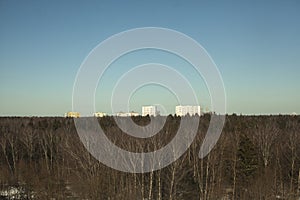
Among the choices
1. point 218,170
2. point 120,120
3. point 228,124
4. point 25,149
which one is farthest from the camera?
point 228,124

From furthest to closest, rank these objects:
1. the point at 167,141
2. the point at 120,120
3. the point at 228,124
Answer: the point at 228,124, the point at 120,120, the point at 167,141

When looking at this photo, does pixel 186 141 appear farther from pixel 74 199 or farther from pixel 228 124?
pixel 228 124

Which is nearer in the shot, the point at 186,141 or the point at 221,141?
the point at 186,141

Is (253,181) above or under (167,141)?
under

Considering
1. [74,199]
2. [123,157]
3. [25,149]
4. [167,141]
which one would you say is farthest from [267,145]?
[25,149]

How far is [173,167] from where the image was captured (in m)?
20.5

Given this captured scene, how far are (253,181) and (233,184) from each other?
143cm

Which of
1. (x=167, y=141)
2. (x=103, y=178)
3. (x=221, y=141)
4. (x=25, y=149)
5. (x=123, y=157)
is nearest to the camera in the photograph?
(x=103, y=178)

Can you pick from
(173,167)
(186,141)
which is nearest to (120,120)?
(186,141)

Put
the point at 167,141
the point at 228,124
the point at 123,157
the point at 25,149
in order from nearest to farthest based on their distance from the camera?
1. the point at 123,157
2. the point at 167,141
3. the point at 25,149
4. the point at 228,124

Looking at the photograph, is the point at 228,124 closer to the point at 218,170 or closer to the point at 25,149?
the point at 218,170

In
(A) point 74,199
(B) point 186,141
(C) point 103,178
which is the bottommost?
(A) point 74,199

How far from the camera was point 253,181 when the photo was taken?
22969 mm

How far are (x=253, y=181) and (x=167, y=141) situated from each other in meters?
6.03
